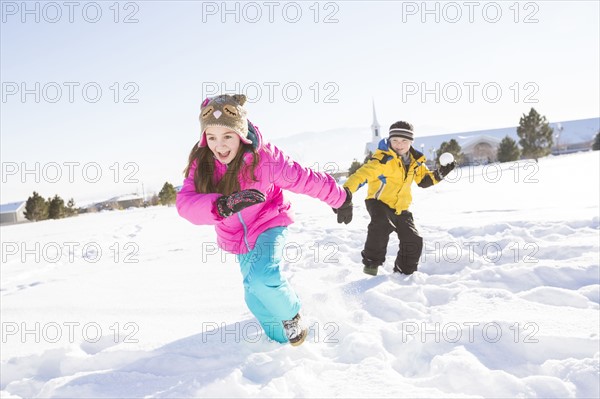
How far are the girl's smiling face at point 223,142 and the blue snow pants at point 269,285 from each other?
0.56 meters

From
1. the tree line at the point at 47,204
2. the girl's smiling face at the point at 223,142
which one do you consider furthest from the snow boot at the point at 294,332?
the tree line at the point at 47,204

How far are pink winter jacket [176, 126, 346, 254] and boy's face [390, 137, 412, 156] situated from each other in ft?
5.11

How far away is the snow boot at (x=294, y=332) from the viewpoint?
234cm

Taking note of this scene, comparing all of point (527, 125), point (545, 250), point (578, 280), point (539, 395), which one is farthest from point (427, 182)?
point (527, 125)

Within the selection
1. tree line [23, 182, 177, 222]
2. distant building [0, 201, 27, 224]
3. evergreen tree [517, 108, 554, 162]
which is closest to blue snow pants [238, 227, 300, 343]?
tree line [23, 182, 177, 222]

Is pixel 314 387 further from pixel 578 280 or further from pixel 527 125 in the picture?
pixel 527 125

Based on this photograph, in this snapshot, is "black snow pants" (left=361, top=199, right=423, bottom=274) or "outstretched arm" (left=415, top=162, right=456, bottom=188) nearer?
"black snow pants" (left=361, top=199, right=423, bottom=274)

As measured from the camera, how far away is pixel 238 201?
210 cm

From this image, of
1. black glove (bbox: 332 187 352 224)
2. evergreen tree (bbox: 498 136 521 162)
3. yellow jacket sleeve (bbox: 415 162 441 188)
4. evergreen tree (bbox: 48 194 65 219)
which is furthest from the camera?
evergreen tree (bbox: 498 136 521 162)

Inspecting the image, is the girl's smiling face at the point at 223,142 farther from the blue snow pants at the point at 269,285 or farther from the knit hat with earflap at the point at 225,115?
the blue snow pants at the point at 269,285

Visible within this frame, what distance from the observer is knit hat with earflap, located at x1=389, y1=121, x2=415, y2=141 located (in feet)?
13.2

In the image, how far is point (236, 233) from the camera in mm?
2568

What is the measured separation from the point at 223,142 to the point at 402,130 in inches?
89.4

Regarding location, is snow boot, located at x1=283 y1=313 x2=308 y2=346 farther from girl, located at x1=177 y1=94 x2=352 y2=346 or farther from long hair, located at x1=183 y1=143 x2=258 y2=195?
long hair, located at x1=183 y1=143 x2=258 y2=195
